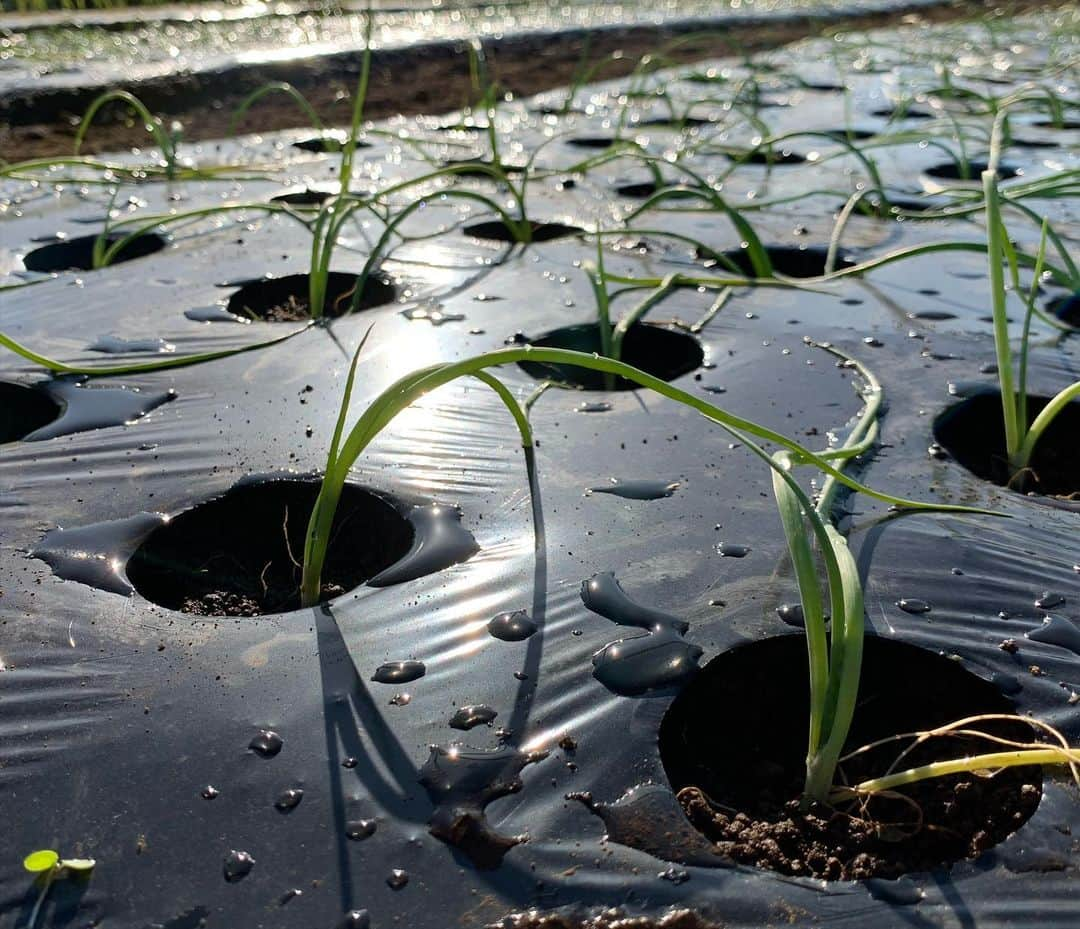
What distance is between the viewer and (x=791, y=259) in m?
2.85

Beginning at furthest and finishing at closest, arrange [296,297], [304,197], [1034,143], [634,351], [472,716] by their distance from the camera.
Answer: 1. [1034,143]
2. [304,197]
3. [296,297]
4. [634,351]
5. [472,716]

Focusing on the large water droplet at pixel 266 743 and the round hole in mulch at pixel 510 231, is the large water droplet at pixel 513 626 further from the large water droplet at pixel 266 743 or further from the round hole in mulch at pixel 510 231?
the round hole in mulch at pixel 510 231

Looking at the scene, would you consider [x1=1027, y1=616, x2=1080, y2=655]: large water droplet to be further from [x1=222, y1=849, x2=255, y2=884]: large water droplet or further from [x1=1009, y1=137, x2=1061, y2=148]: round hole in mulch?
[x1=1009, y1=137, x2=1061, y2=148]: round hole in mulch

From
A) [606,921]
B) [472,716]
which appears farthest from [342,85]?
[606,921]

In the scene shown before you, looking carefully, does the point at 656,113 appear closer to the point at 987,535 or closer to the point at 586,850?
the point at 987,535

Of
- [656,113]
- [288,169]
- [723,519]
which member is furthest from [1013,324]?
[656,113]

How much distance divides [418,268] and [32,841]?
1.86 metres

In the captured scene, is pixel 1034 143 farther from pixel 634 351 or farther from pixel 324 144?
pixel 324 144

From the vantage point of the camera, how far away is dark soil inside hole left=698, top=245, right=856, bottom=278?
2783 millimetres

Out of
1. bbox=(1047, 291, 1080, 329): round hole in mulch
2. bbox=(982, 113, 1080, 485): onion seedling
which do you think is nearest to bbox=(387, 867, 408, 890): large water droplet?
bbox=(982, 113, 1080, 485): onion seedling

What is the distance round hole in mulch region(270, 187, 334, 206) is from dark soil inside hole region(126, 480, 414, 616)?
76.2 inches

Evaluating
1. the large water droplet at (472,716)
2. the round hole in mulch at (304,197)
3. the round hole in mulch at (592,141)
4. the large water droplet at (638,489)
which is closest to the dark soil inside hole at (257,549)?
the large water droplet at (638,489)

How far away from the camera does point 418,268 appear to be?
104 inches

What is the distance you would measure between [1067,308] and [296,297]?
1775mm
